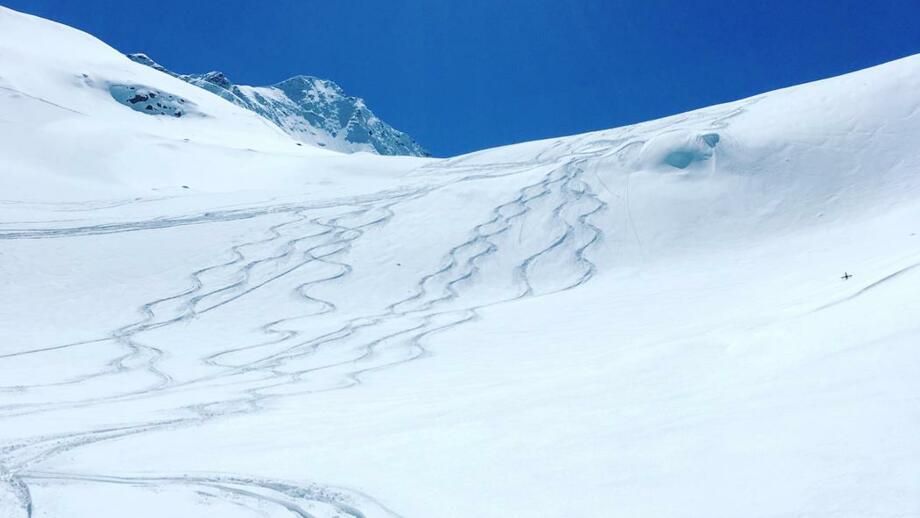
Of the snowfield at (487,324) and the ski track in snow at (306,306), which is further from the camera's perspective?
the ski track in snow at (306,306)

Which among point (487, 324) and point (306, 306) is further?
point (306, 306)

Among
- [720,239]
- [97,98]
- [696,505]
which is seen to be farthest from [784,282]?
[97,98]

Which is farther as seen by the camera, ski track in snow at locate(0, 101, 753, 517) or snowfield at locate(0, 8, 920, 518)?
ski track in snow at locate(0, 101, 753, 517)

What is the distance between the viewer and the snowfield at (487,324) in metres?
6.29

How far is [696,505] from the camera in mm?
5363

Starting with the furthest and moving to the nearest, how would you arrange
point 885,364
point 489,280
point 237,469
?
point 489,280
point 237,469
point 885,364

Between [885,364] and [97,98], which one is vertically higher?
[97,98]

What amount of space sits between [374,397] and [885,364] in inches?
255

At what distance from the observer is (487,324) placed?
16.4 metres

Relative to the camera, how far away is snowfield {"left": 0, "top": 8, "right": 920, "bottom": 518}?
20.6ft

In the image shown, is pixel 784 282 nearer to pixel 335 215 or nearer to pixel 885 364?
pixel 885 364

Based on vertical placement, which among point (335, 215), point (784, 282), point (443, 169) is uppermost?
point (443, 169)

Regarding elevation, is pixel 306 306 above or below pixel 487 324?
above

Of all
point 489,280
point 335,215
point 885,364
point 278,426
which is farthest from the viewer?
point 335,215
